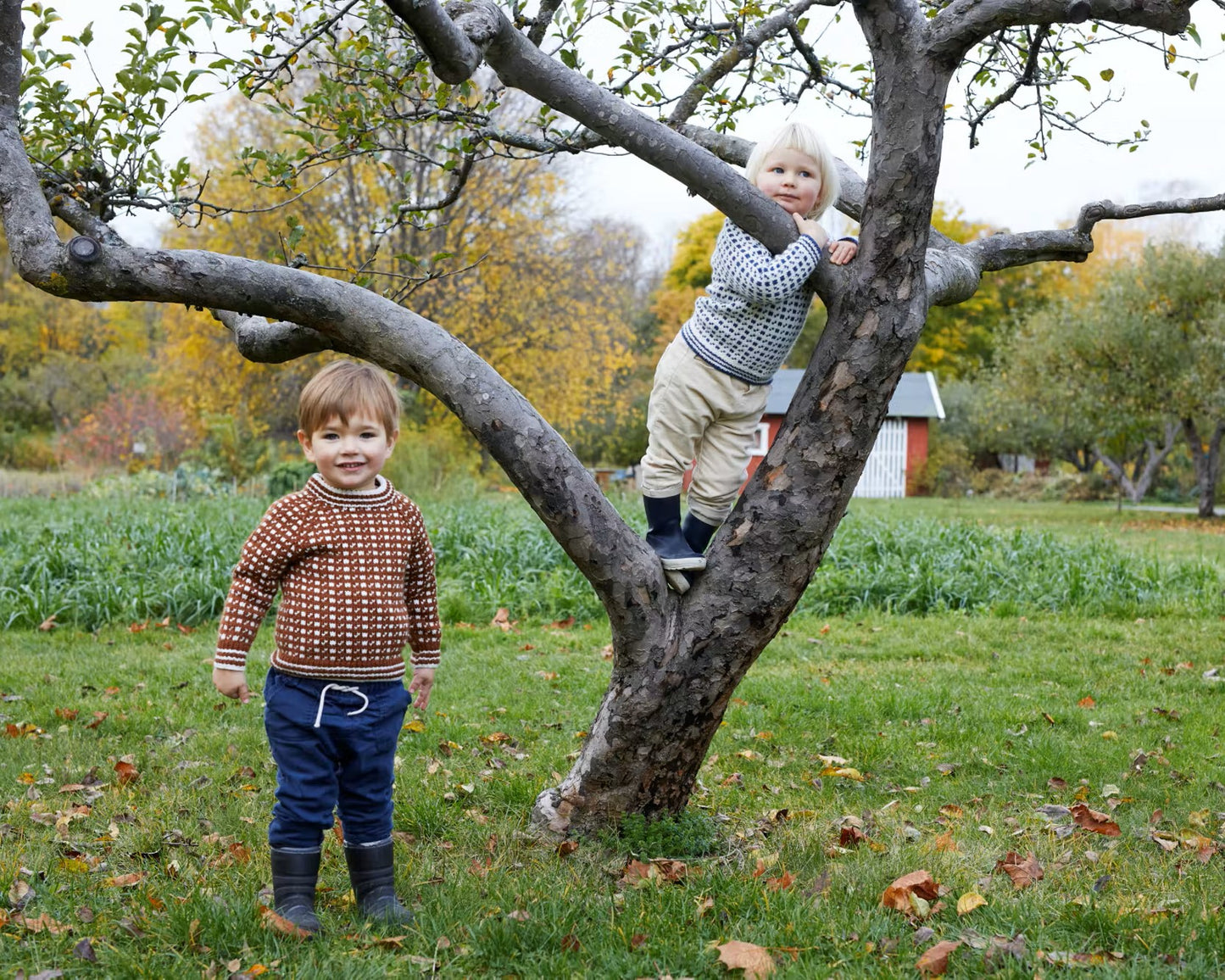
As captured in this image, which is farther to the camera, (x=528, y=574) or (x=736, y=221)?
(x=528, y=574)

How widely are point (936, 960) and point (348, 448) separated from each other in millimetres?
2065

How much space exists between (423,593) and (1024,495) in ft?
98.7

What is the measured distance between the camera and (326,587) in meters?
2.98

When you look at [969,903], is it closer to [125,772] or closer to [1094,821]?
[1094,821]

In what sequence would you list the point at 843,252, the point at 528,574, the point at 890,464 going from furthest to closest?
the point at 890,464 < the point at 528,574 < the point at 843,252

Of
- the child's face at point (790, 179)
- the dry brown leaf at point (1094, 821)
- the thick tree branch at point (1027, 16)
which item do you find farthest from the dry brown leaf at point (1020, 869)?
the thick tree branch at point (1027, 16)

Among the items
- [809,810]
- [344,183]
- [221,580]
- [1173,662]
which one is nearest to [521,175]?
[344,183]

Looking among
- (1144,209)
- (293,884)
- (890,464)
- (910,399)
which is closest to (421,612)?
(293,884)

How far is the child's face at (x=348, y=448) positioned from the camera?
301 centimetres

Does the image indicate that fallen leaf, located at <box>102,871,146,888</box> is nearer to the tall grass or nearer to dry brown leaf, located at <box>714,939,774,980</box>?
dry brown leaf, located at <box>714,939,774,980</box>

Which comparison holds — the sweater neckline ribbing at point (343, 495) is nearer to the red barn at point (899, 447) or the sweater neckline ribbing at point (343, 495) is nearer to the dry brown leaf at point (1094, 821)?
the dry brown leaf at point (1094, 821)

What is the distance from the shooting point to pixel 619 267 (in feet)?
85.9

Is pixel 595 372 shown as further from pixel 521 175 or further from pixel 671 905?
pixel 671 905

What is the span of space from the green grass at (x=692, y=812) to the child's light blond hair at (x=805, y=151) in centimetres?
221
